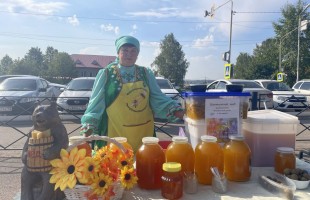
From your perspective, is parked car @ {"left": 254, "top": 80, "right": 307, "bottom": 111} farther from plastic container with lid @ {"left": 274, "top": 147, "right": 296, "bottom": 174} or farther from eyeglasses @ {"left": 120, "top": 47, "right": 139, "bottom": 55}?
plastic container with lid @ {"left": 274, "top": 147, "right": 296, "bottom": 174}

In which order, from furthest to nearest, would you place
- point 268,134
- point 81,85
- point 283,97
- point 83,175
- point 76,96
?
1. point 283,97
2. point 81,85
3. point 76,96
4. point 268,134
5. point 83,175

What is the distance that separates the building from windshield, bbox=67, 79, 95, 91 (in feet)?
177

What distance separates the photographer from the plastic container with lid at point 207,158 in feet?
4.56

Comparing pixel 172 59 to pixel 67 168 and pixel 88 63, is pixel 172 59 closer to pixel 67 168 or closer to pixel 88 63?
pixel 88 63

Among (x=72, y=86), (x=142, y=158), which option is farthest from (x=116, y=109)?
(x=72, y=86)

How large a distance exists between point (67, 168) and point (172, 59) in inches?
2090

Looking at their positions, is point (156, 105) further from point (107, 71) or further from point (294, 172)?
point (294, 172)

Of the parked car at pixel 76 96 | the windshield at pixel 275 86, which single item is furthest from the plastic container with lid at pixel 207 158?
the windshield at pixel 275 86

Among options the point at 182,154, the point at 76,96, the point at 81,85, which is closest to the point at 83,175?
the point at 182,154

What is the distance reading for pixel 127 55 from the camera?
2.12 metres

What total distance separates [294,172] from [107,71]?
1.43 m

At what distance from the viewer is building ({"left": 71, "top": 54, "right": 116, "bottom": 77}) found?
6338 centimetres

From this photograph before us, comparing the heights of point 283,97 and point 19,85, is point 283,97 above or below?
below

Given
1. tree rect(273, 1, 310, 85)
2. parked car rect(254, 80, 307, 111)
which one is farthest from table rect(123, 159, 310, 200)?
tree rect(273, 1, 310, 85)
